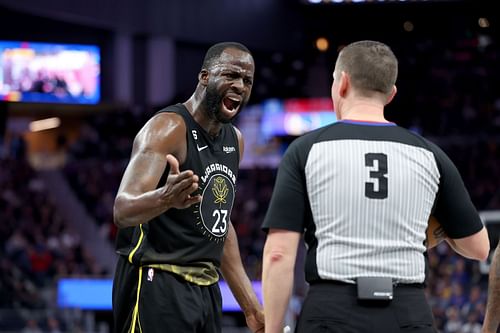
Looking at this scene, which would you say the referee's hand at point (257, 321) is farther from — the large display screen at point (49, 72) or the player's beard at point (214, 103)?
the large display screen at point (49, 72)

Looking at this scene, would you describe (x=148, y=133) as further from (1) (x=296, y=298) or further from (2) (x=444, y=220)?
(1) (x=296, y=298)

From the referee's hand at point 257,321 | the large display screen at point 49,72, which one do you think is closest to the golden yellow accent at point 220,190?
the referee's hand at point 257,321

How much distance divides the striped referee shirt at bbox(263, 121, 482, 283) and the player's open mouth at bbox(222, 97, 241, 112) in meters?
1.57

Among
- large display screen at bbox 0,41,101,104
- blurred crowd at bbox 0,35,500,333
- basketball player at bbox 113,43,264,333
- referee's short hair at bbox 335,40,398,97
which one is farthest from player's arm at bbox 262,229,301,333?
large display screen at bbox 0,41,101,104

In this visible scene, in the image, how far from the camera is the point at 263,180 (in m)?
25.5

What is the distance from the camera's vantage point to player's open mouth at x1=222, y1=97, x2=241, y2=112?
5305 mm

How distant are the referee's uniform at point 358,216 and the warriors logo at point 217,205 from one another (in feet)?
4.71

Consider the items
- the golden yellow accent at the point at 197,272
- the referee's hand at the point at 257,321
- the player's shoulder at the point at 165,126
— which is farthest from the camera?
the referee's hand at the point at 257,321

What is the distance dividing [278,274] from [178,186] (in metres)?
0.72

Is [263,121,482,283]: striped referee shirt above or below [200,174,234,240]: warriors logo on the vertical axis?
above

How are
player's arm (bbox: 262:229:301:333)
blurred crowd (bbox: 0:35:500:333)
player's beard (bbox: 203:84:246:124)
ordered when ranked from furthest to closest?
blurred crowd (bbox: 0:35:500:333) < player's beard (bbox: 203:84:246:124) < player's arm (bbox: 262:229:301:333)

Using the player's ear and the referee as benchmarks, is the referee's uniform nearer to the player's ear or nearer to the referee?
the referee

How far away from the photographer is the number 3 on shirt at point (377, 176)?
364 cm

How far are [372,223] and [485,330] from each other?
1637 mm
